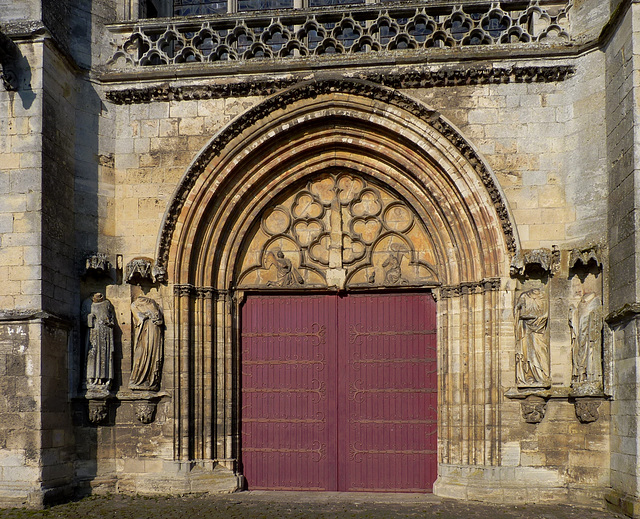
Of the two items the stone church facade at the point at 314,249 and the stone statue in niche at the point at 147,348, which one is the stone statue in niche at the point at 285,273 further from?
the stone statue in niche at the point at 147,348

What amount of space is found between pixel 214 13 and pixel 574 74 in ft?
14.4

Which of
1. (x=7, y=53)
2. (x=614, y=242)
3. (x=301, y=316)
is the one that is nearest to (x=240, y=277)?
(x=301, y=316)

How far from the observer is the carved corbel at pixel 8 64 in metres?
8.44

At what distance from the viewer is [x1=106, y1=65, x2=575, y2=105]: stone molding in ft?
28.9

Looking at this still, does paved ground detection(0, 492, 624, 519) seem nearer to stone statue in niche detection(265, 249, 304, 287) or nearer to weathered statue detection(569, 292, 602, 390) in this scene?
weathered statue detection(569, 292, 602, 390)

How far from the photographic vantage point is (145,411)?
8.92m

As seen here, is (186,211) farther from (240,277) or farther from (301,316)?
(301,316)

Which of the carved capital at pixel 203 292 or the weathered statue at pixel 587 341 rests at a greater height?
the carved capital at pixel 203 292

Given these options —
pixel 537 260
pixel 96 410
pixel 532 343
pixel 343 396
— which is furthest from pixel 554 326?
pixel 96 410

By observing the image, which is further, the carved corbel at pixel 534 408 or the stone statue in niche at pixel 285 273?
the stone statue in niche at pixel 285 273

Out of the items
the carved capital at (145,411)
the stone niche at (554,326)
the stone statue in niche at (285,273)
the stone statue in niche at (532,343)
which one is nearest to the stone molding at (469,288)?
the stone niche at (554,326)

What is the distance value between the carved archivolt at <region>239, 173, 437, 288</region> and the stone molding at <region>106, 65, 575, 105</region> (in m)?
1.25

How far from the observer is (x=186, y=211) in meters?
9.20

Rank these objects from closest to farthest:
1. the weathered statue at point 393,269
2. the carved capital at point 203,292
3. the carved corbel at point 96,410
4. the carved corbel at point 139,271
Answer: the carved corbel at point 96,410 → the carved corbel at point 139,271 → the carved capital at point 203,292 → the weathered statue at point 393,269
